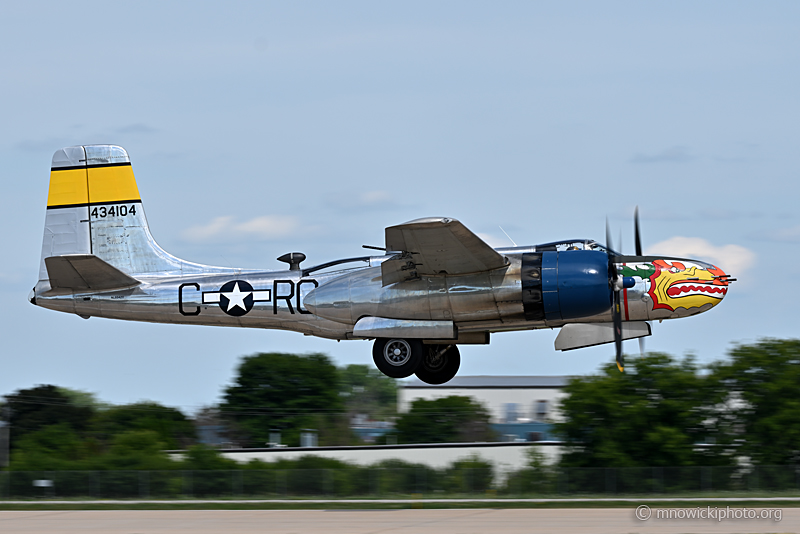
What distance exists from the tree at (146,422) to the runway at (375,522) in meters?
28.0

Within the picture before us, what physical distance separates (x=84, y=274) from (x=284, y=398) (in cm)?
5164

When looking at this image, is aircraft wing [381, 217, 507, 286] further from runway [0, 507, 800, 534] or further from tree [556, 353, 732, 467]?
tree [556, 353, 732, 467]

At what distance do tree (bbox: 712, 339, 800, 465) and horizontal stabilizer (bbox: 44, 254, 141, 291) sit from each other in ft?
112

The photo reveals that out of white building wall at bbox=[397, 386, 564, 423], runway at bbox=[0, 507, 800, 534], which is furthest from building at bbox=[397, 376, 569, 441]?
runway at bbox=[0, 507, 800, 534]

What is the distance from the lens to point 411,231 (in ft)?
68.1

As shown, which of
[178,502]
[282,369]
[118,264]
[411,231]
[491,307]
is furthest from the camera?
[282,369]

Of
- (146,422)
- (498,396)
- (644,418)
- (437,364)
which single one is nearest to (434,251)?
(437,364)

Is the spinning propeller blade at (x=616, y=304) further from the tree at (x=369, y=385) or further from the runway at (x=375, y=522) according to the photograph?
the tree at (x=369, y=385)

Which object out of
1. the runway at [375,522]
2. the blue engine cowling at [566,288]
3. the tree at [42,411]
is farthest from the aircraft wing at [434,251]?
the tree at [42,411]

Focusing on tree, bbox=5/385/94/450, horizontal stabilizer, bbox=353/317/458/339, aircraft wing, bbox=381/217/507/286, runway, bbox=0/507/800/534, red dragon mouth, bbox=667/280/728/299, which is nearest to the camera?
aircraft wing, bbox=381/217/507/286

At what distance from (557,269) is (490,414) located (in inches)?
1777

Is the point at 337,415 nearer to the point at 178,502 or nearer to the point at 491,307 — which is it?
the point at 178,502

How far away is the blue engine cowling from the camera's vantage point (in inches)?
858

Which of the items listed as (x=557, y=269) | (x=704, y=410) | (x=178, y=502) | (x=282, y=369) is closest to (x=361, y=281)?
(x=557, y=269)
